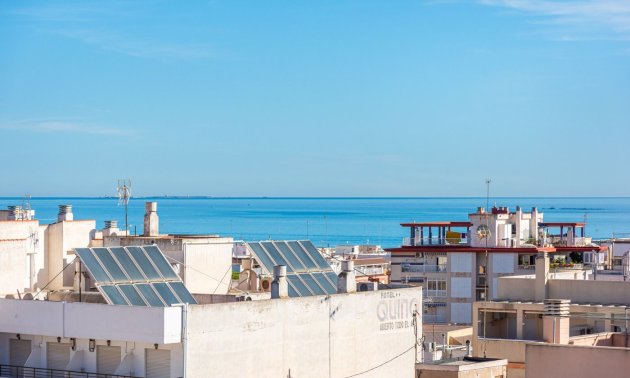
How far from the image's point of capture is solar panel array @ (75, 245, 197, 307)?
32406 millimetres

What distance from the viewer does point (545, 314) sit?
43.3 m

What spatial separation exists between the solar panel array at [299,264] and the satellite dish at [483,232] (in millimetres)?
43958

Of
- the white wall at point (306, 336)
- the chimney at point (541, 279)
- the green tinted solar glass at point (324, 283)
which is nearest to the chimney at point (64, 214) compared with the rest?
the green tinted solar glass at point (324, 283)

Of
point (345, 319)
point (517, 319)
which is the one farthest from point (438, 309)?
point (345, 319)

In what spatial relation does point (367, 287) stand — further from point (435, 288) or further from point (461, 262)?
point (435, 288)

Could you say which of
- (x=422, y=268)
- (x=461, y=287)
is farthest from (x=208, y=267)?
(x=422, y=268)

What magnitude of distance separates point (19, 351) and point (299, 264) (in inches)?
350

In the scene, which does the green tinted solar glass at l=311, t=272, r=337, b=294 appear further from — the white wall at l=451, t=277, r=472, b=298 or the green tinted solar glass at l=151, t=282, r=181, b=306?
the white wall at l=451, t=277, r=472, b=298

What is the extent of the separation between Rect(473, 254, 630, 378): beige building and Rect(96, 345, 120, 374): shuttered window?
48.4ft

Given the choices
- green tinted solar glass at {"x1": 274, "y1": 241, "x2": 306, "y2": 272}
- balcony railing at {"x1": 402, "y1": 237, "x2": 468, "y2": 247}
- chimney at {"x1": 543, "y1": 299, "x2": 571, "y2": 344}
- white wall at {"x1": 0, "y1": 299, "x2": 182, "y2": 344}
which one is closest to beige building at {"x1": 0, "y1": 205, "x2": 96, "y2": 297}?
white wall at {"x1": 0, "y1": 299, "x2": 182, "y2": 344}

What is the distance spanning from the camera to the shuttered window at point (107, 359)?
32.3m

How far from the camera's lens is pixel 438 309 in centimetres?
8156

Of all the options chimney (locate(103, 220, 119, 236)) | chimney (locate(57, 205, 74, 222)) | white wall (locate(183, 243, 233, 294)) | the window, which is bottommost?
the window

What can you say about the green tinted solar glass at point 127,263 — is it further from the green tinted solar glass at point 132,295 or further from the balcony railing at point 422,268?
the balcony railing at point 422,268
